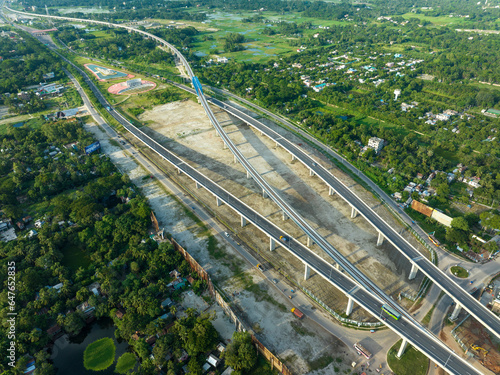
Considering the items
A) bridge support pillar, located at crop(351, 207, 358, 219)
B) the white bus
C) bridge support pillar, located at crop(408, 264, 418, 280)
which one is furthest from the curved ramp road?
the white bus

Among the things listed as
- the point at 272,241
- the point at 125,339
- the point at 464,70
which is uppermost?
the point at 464,70

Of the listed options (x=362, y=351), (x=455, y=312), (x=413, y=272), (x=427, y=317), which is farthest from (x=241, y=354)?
(x=455, y=312)

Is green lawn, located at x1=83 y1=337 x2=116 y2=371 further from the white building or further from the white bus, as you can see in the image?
the white building

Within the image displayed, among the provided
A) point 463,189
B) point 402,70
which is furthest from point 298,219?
point 402,70

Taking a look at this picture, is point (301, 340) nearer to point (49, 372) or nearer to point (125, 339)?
point (125, 339)

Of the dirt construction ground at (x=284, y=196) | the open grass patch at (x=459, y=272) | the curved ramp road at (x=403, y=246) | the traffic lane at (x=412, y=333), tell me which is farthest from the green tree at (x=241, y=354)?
the open grass patch at (x=459, y=272)

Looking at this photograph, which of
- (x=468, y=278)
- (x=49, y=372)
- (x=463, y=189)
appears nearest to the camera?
(x=49, y=372)

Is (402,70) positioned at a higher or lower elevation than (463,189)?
higher
